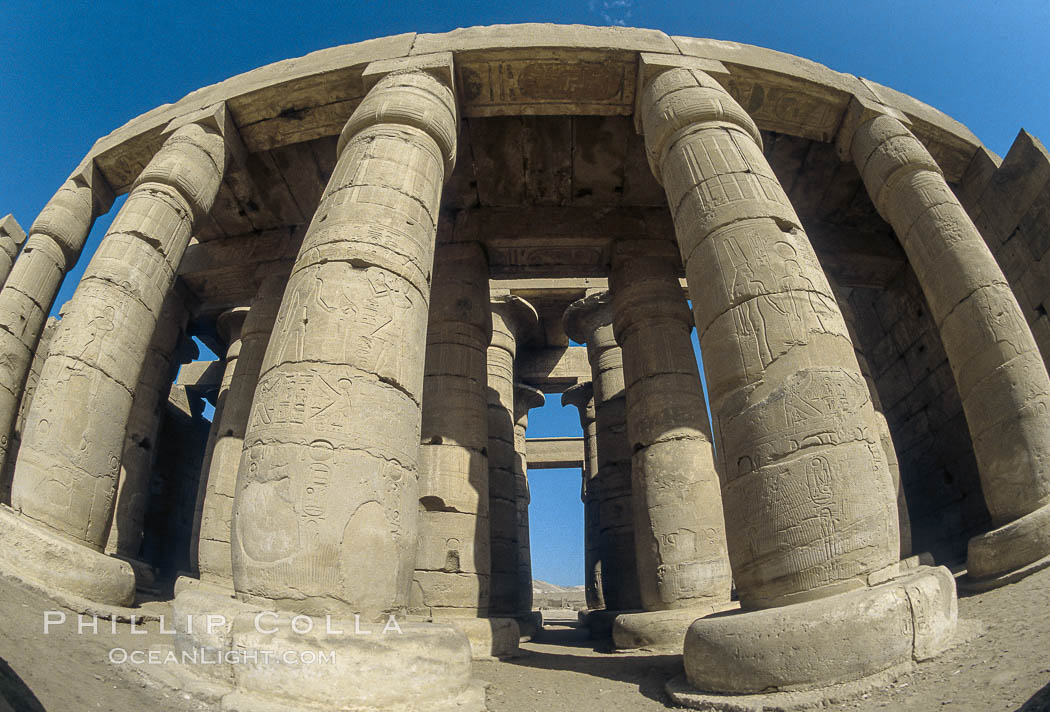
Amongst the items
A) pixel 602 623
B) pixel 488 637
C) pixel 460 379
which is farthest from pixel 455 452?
pixel 602 623

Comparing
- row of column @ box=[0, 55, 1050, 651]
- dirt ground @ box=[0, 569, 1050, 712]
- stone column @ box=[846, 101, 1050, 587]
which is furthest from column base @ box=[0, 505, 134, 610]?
stone column @ box=[846, 101, 1050, 587]

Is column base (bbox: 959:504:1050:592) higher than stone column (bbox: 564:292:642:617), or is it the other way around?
stone column (bbox: 564:292:642:617)

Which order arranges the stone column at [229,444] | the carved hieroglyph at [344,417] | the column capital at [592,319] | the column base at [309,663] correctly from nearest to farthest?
the column base at [309,663] → the carved hieroglyph at [344,417] → the stone column at [229,444] → the column capital at [592,319]

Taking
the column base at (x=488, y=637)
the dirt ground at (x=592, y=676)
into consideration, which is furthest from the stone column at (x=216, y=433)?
the dirt ground at (x=592, y=676)

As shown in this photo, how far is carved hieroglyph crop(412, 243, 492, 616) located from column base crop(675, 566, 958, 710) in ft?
12.2

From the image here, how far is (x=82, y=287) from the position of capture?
6.15 metres

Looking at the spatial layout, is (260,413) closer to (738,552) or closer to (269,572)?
(269,572)

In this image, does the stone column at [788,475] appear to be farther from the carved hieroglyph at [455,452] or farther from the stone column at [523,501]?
the stone column at [523,501]

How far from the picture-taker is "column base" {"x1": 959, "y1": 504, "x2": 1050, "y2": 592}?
4.47 metres

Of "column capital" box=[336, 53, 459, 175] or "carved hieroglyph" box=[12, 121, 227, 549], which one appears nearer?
"carved hieroglyph" box=[12, 121, 227, 549]

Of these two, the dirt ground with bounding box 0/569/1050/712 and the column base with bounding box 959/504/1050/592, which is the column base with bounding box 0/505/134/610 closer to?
the dirt ground with bounding box 0/569/1050/712

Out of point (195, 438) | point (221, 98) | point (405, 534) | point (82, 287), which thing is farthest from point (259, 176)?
point (405, 534)

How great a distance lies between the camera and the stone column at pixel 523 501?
9703 mm

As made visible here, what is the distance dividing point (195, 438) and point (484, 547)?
8603mm
